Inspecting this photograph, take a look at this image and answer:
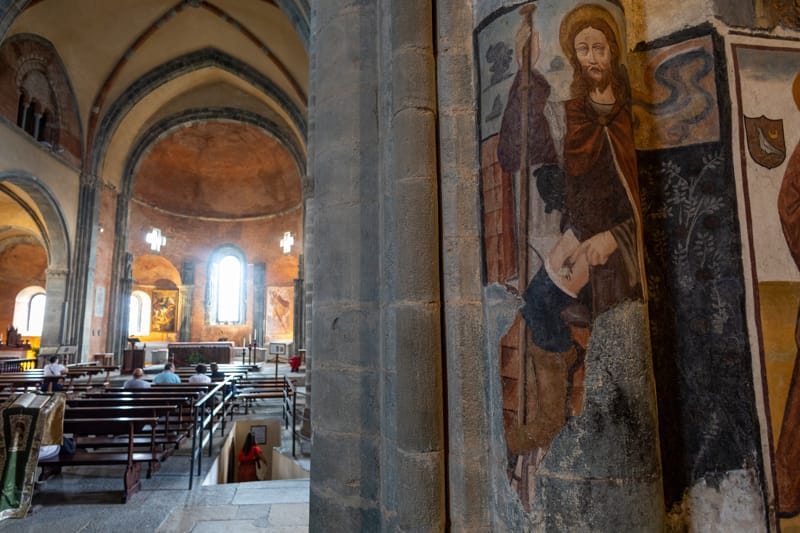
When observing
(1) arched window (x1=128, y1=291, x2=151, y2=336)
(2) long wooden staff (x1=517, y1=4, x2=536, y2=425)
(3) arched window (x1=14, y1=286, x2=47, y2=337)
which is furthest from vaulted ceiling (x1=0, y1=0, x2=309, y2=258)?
(2) long wooden staff (x1=517, y1=4, x2=536, y2=425)

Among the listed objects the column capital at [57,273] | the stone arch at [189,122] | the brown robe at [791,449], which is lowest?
the brown robe at [791,449]

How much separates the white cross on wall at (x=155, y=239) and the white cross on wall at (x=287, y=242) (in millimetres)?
5171

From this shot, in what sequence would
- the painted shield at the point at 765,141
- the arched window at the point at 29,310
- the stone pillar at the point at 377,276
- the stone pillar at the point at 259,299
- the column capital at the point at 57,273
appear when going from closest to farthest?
the painted shield at the point at 765,141
the stone pillar at the point at 377,276
the column capital at the point at 57,273
the stone pillar at the point at 259,299
the arched window at the point at 29,310

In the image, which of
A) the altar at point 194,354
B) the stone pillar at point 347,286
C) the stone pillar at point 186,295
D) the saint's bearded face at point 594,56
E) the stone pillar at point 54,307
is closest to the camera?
the saint's bearded face at point 594,56

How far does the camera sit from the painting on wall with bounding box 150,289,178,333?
72.3 feet

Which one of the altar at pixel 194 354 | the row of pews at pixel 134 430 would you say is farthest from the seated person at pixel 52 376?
the altar at pixel 194 354

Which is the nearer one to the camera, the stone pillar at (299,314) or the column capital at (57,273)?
the column capital at (57,273)

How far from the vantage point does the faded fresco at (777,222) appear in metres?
1.76

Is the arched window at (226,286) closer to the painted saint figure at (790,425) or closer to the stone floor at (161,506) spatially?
the stone floor at (161,506)

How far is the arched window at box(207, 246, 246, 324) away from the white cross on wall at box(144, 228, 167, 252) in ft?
7.69

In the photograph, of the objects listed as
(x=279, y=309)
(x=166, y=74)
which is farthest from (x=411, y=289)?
(x=279, y=309)

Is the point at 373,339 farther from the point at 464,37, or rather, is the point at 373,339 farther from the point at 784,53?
the point at 784,53

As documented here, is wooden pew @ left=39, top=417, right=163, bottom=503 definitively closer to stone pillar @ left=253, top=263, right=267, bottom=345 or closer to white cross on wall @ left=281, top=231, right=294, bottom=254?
white cross on wall @ left=281, top=231, right=294, bottom=254

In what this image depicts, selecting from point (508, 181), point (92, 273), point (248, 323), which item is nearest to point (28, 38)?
point (92, 273)
